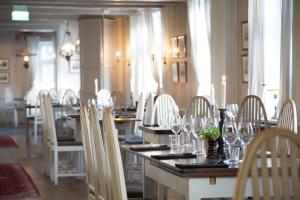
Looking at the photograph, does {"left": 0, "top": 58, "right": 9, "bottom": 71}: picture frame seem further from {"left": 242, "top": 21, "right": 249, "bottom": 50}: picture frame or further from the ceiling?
{"left": 242, "top": 21, "right": 249, "bottom": 50}: picture frame

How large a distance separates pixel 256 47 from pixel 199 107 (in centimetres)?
223

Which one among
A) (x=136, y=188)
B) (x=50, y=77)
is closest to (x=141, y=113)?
(x=136, y=188)

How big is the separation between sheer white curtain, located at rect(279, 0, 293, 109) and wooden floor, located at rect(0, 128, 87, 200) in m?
2.64

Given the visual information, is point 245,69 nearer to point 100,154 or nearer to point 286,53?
point 286,53

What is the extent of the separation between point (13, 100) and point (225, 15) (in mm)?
11950

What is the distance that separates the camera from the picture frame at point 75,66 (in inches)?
750

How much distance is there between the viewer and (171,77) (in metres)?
12.7

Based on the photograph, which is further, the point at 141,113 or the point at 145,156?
the point at 141,113

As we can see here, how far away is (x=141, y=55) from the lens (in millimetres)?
14227

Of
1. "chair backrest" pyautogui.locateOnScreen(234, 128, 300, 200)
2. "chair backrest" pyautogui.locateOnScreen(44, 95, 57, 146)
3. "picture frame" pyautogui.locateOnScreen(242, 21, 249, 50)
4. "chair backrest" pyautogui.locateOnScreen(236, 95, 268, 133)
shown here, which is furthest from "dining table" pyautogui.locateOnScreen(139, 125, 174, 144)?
"chair backrest" pyautogui.locateOnScreen(234, 128, 300, 200)

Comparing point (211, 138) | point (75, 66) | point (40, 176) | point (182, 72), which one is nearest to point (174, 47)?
point (182, 72)

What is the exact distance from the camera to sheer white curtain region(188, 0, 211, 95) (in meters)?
10.5

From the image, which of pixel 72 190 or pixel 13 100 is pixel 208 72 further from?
pixel 13 100

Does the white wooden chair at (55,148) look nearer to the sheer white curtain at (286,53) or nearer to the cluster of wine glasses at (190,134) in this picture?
the sheer white curtain at (286,53)
